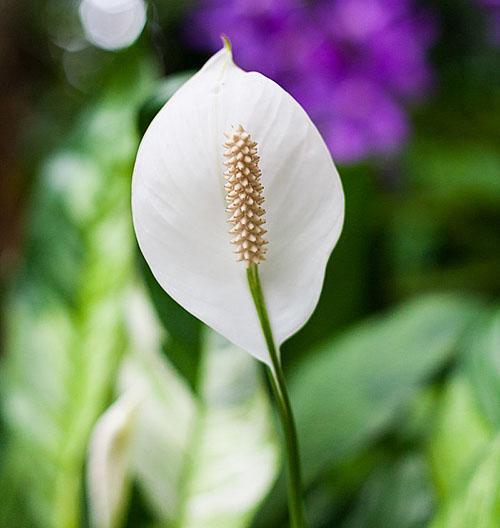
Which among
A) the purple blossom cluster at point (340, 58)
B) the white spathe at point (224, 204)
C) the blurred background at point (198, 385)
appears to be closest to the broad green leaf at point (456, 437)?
the blurred background at point (198, 385)

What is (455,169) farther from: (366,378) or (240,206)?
(240,206)

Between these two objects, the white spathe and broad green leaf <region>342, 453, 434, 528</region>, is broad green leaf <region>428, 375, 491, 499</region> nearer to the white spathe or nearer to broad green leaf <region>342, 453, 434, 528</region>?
broad green leaf <region>342, 453, 434, 528</region>

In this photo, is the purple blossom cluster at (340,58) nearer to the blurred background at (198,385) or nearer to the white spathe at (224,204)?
the blurred background at (198,385)

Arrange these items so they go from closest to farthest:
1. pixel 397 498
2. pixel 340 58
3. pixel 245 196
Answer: pixel 245 196 < pixel 397 498 < pixel 340 58

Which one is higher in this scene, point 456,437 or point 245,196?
point 245,196

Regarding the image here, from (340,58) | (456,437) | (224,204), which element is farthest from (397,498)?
(340,58)

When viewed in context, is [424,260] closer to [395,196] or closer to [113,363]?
[395,196]

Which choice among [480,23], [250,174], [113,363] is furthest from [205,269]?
[480,23]
